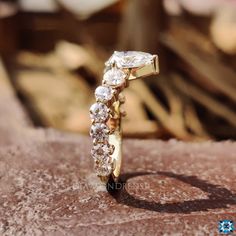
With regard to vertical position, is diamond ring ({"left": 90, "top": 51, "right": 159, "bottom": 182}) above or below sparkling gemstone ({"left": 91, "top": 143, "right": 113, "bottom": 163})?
above

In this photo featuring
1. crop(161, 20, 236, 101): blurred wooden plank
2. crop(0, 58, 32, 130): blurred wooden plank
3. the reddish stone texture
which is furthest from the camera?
crop(161, 20, 236, 101): blurred wooden plank

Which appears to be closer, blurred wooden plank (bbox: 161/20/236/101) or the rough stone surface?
the rough stone surface


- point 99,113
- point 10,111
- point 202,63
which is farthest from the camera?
point 202,63

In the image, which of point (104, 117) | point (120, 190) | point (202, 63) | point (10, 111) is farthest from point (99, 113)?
point (202, 63)

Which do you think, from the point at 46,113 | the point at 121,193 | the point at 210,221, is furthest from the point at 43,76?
the point at 210,221

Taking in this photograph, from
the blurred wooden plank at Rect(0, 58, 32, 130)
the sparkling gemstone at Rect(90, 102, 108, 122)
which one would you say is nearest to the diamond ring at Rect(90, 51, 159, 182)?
the sparkling gemstone at Rect(90, 102, 108, 122)

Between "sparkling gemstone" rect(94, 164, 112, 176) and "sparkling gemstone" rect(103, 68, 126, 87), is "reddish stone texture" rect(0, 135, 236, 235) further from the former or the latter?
"sparkling gemstone" rect(103, 68, 126, 87)

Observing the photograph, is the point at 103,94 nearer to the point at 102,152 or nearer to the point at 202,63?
the point at 102,152

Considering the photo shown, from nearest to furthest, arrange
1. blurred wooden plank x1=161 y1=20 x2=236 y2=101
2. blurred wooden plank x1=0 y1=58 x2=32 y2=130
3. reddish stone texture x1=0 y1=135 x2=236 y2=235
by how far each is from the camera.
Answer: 1. reddish stone texture x1=0 y1=135 x2=236 y2=235
2. blurred wooden plank x1=0 y1=58 x2=32 y2=130
3. blurred wooden plank x1=161 y1=20 x2=236 y2=101
